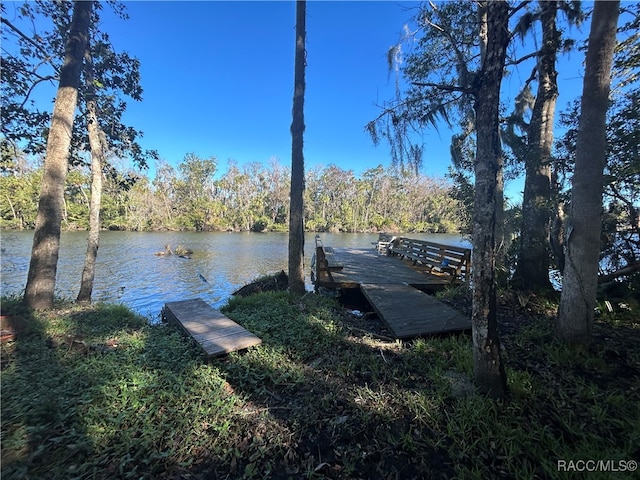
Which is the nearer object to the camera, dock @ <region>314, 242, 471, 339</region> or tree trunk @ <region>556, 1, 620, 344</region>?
tree trunk @ <region>556, 1, 620, 344</region>

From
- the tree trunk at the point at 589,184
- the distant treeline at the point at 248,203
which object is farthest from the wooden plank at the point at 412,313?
the distant treeline at the point at 248,203

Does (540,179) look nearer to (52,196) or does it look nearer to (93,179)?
(52,196)

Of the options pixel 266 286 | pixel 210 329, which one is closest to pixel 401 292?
pixel 210 329

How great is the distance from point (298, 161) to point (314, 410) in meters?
5.55

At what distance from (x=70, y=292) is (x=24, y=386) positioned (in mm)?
9920

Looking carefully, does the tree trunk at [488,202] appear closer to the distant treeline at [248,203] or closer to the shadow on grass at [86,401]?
the shadow on grass at [86,401]

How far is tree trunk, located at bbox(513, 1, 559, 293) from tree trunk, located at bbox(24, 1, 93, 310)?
31.4 feet

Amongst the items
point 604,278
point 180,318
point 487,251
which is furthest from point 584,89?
point 180,318

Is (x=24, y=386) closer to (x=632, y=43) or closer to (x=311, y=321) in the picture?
(x=311, y=321)

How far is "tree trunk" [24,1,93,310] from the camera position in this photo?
521 centimetres

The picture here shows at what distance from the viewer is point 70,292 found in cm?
1023

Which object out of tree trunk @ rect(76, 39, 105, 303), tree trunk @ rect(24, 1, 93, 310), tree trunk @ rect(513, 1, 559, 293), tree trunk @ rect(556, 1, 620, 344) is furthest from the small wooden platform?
tree trunk @ rect(513, 1, 559, 293)

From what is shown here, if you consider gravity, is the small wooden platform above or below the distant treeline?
below

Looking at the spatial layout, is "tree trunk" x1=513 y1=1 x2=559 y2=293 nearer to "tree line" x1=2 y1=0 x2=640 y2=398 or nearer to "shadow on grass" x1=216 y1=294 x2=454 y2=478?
"tree line" x1=2 y1=0 x2=640 y2=398
